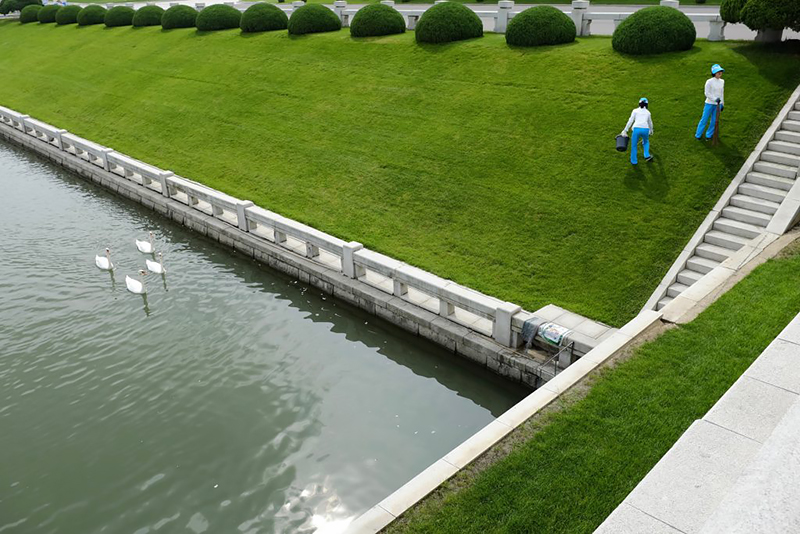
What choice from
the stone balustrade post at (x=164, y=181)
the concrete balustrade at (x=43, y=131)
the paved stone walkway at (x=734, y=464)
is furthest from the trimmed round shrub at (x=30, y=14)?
the paved stone walkway at (x=734, y=464)

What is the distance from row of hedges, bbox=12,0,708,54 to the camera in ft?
59.7

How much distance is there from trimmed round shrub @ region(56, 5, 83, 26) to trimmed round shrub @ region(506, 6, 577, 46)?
34.6 metres

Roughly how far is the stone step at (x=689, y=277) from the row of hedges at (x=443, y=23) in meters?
8.85

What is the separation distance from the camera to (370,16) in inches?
997

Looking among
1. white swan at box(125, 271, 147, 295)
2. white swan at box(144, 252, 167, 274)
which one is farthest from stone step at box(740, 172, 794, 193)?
white swan at box(125, 271, 147, 295)

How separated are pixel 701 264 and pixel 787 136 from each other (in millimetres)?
4632

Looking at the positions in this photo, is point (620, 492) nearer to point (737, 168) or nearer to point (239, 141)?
point (737, 168)

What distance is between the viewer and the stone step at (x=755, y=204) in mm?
12898

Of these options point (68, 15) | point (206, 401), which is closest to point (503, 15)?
point (206, 401)

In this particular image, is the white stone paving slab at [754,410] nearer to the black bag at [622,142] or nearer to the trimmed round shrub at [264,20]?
the black bag at [622,142]

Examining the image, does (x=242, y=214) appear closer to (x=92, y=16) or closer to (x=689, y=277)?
(x=689, y=277)

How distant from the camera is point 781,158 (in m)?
13.9

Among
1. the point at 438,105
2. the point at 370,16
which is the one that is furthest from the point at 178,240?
the point at 370,16

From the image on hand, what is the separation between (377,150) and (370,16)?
9278 millimetres
